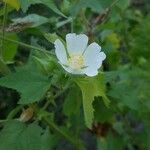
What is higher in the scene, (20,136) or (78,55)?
(78,55)

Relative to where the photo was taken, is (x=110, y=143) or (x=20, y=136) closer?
(x=20, y=136)

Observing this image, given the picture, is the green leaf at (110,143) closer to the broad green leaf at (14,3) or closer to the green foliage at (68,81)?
the green foliage at (68,81)

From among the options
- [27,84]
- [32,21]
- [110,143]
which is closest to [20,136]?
[27,84]

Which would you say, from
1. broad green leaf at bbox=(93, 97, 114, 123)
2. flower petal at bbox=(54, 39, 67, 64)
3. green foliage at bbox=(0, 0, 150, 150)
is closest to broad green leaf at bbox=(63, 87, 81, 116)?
green foliage at bbox=(0, 0, 150, 150)

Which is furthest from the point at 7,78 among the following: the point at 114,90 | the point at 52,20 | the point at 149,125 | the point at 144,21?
A: the point at 144,21

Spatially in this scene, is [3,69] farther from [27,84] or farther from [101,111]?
[101,111]

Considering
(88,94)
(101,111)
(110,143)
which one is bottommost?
(110,143)
